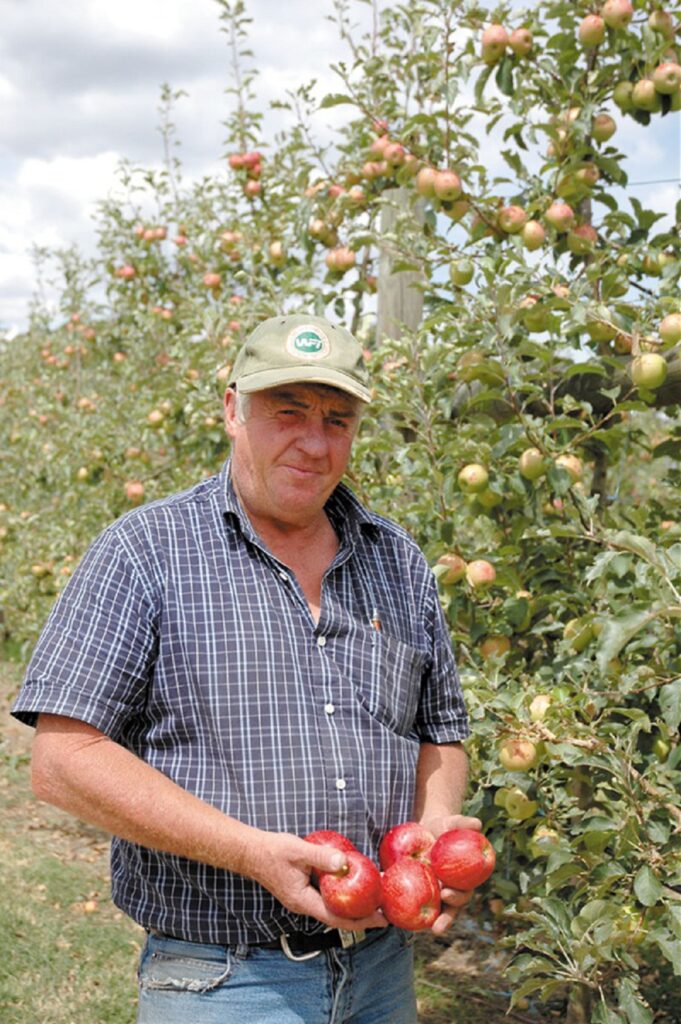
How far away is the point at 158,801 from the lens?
5.37ft

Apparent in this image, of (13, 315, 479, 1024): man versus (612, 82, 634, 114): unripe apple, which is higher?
(612, 82, 634, 114): unripe apple

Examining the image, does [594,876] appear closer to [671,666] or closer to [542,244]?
[671,666]

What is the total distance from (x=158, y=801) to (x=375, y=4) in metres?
3.54

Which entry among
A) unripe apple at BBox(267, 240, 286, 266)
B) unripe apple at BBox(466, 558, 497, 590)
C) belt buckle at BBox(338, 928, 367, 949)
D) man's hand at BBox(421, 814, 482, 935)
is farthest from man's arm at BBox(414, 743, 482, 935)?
unripe apple at BBox(267, 240, 286, 266)

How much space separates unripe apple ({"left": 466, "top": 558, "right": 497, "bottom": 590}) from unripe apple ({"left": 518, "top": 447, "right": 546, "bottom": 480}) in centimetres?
27

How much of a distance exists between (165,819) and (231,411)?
71 cm

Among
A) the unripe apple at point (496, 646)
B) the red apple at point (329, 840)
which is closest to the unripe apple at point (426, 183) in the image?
the unripe apple at point (496, 646)

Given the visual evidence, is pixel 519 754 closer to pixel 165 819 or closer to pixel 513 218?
pixel 165 819

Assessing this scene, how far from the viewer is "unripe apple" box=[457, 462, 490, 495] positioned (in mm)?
2986

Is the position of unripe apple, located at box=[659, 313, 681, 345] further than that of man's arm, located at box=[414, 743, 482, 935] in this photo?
Yes

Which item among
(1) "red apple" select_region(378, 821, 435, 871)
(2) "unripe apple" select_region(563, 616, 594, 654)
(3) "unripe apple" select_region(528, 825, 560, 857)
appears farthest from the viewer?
(2) "unripe apple" select_region(563, 616, 594, 654)

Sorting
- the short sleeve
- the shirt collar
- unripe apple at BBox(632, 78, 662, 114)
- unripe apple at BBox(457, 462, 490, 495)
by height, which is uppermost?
unripe apple at BBox(632, 78, 662, 114)

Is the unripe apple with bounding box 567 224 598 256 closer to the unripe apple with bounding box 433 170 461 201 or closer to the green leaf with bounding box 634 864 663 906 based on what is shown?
the unripe apple with bounding box 433 170 461 201

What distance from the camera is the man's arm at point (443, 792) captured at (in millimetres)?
1919
